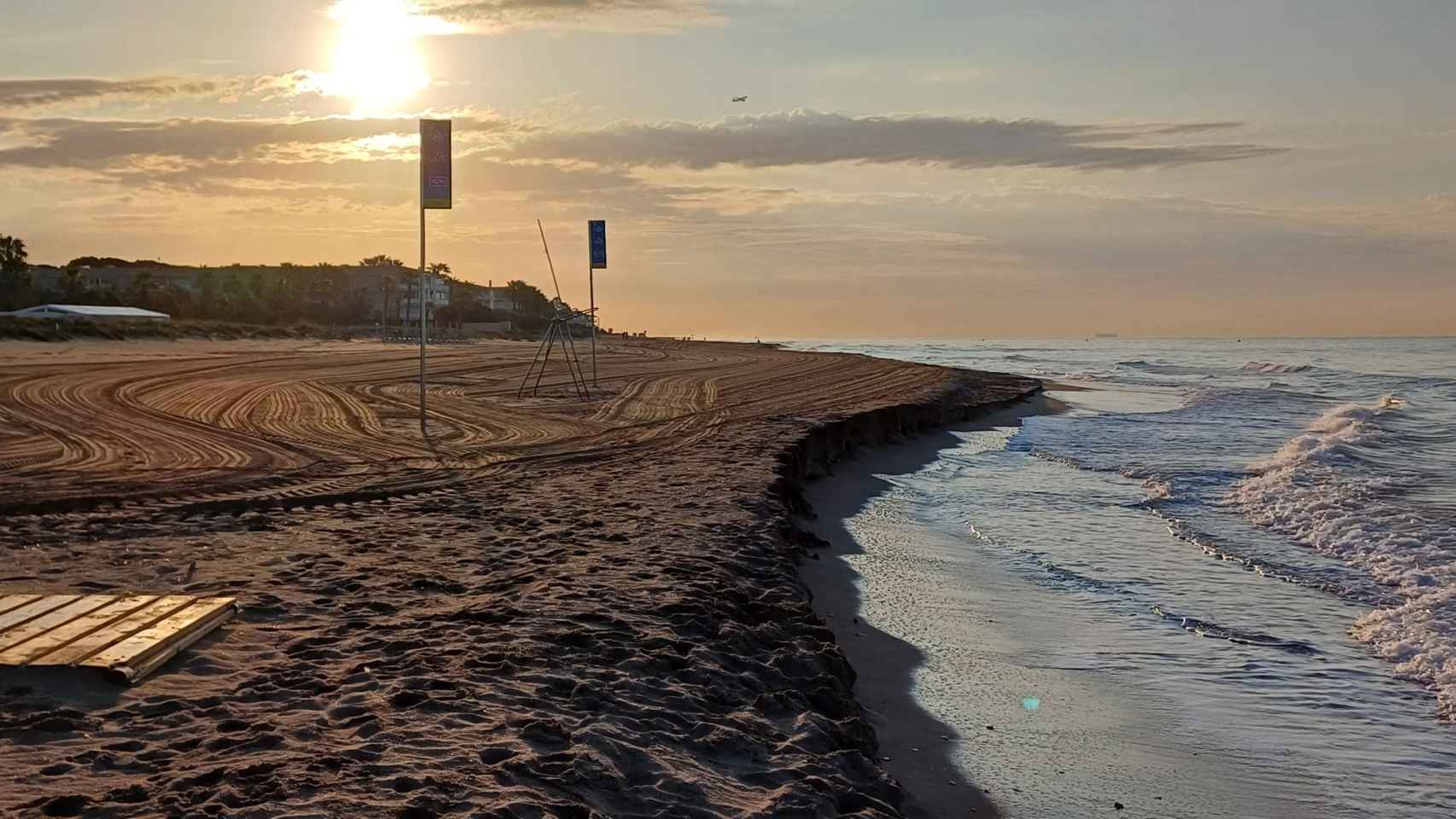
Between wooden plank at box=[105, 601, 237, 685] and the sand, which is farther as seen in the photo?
wooden plank at box=[105, 601, 237, 685]

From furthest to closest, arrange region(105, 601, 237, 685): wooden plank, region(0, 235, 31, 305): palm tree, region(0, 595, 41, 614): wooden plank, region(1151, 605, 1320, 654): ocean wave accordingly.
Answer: region(0, 235, 31, 305): palm tree < region(1151, 605, 1320, 654): ocean wave < region(0, 595, 41, 614): wooden plank < region(105, 601, 237, 685): wooden plank

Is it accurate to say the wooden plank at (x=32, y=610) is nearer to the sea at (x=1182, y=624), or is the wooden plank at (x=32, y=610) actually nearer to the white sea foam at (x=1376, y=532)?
the sea at (x=1182, y=624)

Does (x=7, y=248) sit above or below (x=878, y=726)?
above

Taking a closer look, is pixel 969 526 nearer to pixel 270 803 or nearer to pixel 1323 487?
pixel 1323 487

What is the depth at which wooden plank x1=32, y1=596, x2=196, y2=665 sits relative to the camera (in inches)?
200

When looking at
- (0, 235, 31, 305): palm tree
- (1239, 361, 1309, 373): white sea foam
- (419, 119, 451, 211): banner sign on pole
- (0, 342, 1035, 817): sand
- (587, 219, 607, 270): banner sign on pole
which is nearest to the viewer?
(0, 342, 1035, 817): sand

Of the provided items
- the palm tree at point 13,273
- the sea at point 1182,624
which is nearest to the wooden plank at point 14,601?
the sea at point 1182,624

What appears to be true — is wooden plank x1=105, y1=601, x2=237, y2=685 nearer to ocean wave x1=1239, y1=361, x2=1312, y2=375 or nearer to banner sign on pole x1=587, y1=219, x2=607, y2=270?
banner sign on pole x1=587, y1=219, x2=607, y2=270

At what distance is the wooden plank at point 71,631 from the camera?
16.7 feet

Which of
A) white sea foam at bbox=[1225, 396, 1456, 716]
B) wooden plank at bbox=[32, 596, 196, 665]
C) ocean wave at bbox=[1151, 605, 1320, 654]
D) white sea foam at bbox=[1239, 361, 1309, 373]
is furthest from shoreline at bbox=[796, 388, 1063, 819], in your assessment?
white sea foam at bbox=[1239, 361, 1309, 373]

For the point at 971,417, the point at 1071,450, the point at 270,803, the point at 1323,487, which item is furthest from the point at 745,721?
the point at 971,417

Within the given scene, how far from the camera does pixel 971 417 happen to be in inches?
1168

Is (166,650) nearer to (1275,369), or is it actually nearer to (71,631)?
(71,631)

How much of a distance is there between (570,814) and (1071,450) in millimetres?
18754
